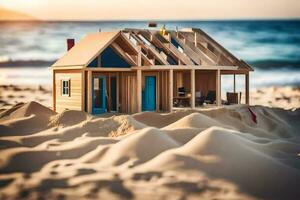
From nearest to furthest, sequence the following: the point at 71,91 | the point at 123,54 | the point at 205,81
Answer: the point at 71,91 < the point at 123,54 < the point at 205,81

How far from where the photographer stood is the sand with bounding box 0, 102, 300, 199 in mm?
6574

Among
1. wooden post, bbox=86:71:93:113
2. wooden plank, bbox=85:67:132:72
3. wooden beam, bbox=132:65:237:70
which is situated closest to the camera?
wooden post, bbox=86:71:93:113

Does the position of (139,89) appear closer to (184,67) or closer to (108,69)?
(108,69)

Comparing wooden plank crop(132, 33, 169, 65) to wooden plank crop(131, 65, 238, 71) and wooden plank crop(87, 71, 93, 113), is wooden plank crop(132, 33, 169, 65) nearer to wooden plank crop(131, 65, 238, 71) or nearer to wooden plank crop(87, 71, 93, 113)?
wooden plank crop(131, 65, 238, 71)

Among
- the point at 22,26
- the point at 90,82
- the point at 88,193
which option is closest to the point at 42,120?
the point at 90,82

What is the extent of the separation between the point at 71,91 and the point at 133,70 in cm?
117

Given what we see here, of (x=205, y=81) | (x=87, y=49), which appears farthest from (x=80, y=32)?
(x=205, y=81)

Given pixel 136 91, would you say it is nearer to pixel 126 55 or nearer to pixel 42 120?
pixel 126 55

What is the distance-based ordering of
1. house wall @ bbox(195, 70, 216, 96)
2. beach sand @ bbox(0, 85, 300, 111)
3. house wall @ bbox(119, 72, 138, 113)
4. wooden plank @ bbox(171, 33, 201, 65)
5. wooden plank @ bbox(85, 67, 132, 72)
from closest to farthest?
beach sand @ bbox(0, 85, 300, 111) < wooden plank @ bbox(85, 67, 132, 72) < house wall @ bbox(119, 72, 138, 113) < wooden plank @ bbox(171, 33, 201, 65) < house wall @ bbox(195, 70, 216, 96)

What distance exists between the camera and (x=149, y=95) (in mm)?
11156

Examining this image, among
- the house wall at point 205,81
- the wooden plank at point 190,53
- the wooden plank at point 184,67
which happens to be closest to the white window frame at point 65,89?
the wooden plank at point 184,67

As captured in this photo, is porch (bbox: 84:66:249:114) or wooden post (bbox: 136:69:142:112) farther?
porch (bbox: 84:66:249:114)

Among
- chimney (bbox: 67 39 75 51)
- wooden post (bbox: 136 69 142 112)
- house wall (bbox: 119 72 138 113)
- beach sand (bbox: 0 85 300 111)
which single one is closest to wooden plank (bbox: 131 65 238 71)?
wooden post (bbox: 136 69 142 112)

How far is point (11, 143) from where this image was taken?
809 centimetres
